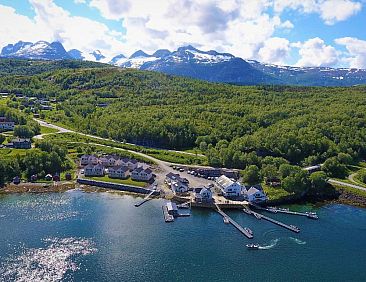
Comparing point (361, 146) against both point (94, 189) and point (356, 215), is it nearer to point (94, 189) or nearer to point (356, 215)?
point (356, 215)

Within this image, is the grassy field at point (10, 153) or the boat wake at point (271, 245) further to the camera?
the grassy field at point (10, 153)

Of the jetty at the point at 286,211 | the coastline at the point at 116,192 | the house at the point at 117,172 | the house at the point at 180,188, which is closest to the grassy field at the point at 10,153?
the coastline at the point at 116,192

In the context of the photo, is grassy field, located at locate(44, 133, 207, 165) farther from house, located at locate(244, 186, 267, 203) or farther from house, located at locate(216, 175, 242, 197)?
house, located at locate(244, 186, 267, 203)

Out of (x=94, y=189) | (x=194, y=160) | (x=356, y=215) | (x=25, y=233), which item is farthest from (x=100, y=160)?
(x=356, y=215)

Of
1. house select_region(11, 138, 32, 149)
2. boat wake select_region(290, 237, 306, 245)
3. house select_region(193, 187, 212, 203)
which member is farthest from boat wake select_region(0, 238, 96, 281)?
house select_region(11, 138, 32, 149)

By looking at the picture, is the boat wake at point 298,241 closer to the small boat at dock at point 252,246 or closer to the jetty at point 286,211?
the small boat at dock at point 252,246

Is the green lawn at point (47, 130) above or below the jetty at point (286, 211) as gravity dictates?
above
